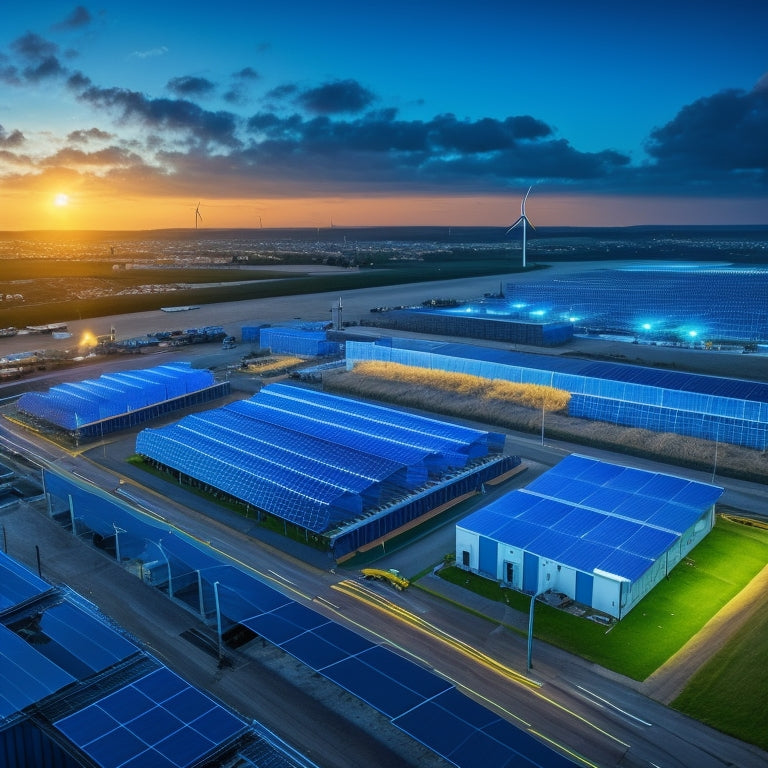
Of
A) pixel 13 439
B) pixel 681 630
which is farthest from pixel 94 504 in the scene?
pixel 681 630

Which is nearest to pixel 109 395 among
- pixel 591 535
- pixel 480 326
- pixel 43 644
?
pixel 43 644

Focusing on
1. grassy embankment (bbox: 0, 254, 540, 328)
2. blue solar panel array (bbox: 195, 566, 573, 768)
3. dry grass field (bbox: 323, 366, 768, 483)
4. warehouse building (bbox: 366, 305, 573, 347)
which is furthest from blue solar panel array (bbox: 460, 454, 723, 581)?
grassy embankment (bbox: 0, 254, 540, 328)

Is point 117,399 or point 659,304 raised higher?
point 659,304

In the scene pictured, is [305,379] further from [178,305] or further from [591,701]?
[178,305]

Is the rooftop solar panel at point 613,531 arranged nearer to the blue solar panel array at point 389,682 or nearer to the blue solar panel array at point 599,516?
Result: the blue solar panel array at point 599,516

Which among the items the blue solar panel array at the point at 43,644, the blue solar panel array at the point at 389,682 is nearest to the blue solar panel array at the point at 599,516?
the blue solar panel array at the point at 389,682

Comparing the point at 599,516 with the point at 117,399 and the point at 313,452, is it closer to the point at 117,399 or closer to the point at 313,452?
the point at 313,452
